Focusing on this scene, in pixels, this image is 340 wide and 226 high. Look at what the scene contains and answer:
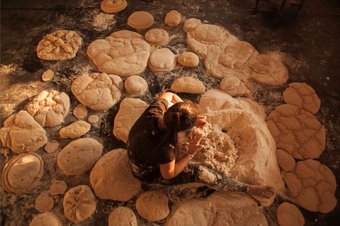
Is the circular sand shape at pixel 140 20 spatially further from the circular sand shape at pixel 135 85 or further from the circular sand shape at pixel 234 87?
the circular sand shape at pixel 234 87

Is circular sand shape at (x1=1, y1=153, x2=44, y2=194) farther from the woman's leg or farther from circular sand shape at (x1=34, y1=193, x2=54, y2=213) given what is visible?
the woman's leg

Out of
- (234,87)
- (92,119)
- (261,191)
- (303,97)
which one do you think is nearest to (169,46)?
(234,87)

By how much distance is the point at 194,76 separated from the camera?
10.7 ft

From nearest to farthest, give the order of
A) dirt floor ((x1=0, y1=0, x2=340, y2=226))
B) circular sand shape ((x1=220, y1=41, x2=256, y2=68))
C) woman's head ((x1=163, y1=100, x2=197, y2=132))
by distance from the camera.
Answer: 1. woman's head ((x1=163, y1=100, x2=197, y2=132))
2. dirt floor ((x1=0, y1=0, x2=340, y2=226))
3. circular sand shape ((x1=220, y1=41, x2=256, y2=68))

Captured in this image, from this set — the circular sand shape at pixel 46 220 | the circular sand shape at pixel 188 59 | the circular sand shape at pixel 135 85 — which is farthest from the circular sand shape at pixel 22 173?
the circular sand shape at pixel 188 59

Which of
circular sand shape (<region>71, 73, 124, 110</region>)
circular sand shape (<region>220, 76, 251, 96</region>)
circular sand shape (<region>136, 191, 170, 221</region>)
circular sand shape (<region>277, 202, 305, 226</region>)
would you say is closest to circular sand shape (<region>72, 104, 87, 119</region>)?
circular sand shape (<region>71, 73, 124, 110</region>)

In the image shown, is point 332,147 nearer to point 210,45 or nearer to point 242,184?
point 242,184

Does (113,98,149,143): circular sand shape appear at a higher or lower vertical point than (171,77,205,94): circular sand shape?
lower

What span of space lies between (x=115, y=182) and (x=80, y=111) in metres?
1.11

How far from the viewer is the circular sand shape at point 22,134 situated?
2590mm

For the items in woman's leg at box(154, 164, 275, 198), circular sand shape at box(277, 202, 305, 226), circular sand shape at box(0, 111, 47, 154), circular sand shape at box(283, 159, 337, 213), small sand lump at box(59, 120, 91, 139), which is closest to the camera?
woman's leg at box(154, 164, 275, 198)

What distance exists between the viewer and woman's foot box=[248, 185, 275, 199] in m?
2.25

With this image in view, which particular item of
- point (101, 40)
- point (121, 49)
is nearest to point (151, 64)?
point (121, 49)

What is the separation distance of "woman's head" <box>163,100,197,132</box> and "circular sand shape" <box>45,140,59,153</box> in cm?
165
